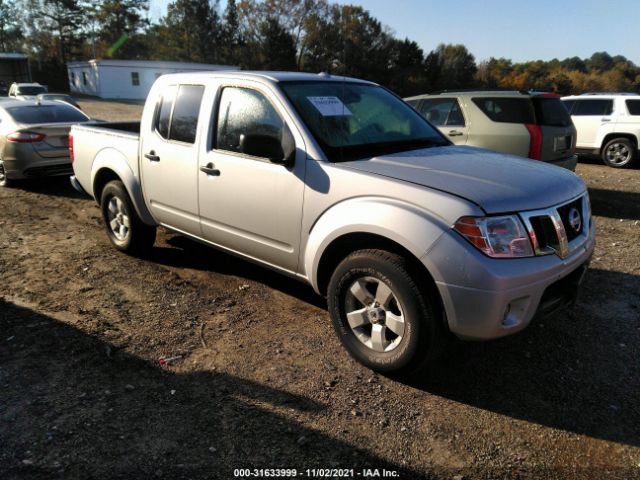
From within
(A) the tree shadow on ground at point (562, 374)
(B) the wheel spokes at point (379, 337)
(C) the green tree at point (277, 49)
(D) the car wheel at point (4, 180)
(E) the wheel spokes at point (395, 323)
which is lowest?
(D) the car wheel at point (4, 180)

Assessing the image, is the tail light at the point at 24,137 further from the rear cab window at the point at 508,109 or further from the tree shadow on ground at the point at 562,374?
the tree shadow on ground at the point at 562,374

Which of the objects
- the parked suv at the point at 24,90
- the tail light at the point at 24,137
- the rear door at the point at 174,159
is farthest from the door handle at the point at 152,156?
the parked suv at the point at 24,90

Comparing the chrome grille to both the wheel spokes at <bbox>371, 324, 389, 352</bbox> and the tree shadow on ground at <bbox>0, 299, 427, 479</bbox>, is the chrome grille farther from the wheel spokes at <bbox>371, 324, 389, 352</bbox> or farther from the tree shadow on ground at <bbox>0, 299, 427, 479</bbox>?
the tree shadow on ground at <bbox>0, 299, 427, 479</bbox>

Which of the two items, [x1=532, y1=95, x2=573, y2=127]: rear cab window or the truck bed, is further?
[x1=532, y1=95, x2=573, y2=127]: rear cab window

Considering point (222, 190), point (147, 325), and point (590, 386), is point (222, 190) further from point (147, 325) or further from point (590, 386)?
point (590, 386)

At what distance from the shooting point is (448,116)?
8078 millimetres

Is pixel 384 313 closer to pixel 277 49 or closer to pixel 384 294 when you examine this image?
pixel 384 294

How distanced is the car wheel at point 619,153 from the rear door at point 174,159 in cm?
1099

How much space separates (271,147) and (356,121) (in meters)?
0.78

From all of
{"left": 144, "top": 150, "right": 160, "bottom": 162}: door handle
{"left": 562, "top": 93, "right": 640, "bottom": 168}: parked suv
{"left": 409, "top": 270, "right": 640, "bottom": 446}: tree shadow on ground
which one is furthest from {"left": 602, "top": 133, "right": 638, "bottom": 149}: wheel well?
{"left": 144, "top": 150, "right": 160, "bottom": 162}: door handle

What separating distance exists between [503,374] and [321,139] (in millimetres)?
2014

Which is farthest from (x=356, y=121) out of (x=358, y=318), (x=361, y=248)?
(x=358, y=318)

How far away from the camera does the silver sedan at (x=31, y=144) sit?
325 inches

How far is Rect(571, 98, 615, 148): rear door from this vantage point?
11992 mm
